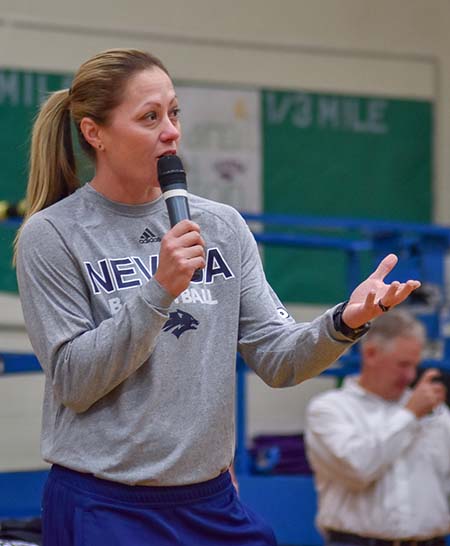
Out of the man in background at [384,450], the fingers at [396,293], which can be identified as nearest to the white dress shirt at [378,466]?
the man in background at [384,450]

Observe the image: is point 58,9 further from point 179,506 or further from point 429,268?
point 179,506

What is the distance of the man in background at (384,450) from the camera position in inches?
162

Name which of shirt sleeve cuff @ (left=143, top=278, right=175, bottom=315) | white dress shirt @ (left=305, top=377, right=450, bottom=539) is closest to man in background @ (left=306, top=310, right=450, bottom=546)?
white dress shirt @ (left=305, top=377, right=450, bottom=539)

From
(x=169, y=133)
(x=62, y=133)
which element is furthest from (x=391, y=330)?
(x=169, y=133)

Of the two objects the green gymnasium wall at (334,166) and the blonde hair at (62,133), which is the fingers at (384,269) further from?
the green gymnasium wall at (334,166)

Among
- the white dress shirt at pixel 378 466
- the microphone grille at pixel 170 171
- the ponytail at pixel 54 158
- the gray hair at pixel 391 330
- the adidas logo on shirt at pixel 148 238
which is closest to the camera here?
the microphone grille at pixel 170 171

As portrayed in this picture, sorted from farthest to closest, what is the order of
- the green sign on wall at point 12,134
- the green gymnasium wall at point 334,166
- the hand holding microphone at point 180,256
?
the green gymnasium wall at point 334,166, the green sign on wall at point 12,134, the hand holding microphone at point 180,256

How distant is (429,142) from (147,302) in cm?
578

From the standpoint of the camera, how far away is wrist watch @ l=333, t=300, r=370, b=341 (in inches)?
74.6

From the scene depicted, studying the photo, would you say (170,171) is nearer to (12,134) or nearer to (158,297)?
(158,297)

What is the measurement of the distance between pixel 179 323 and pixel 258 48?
5.19m

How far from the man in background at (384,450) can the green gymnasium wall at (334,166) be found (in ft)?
8.10

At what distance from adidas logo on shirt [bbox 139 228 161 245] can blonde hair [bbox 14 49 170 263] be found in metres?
0.21

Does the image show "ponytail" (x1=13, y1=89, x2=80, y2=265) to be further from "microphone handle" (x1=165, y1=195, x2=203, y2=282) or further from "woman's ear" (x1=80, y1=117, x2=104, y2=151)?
"microphone handle" (x1=165, y1=195, x2=203, y2=282)
